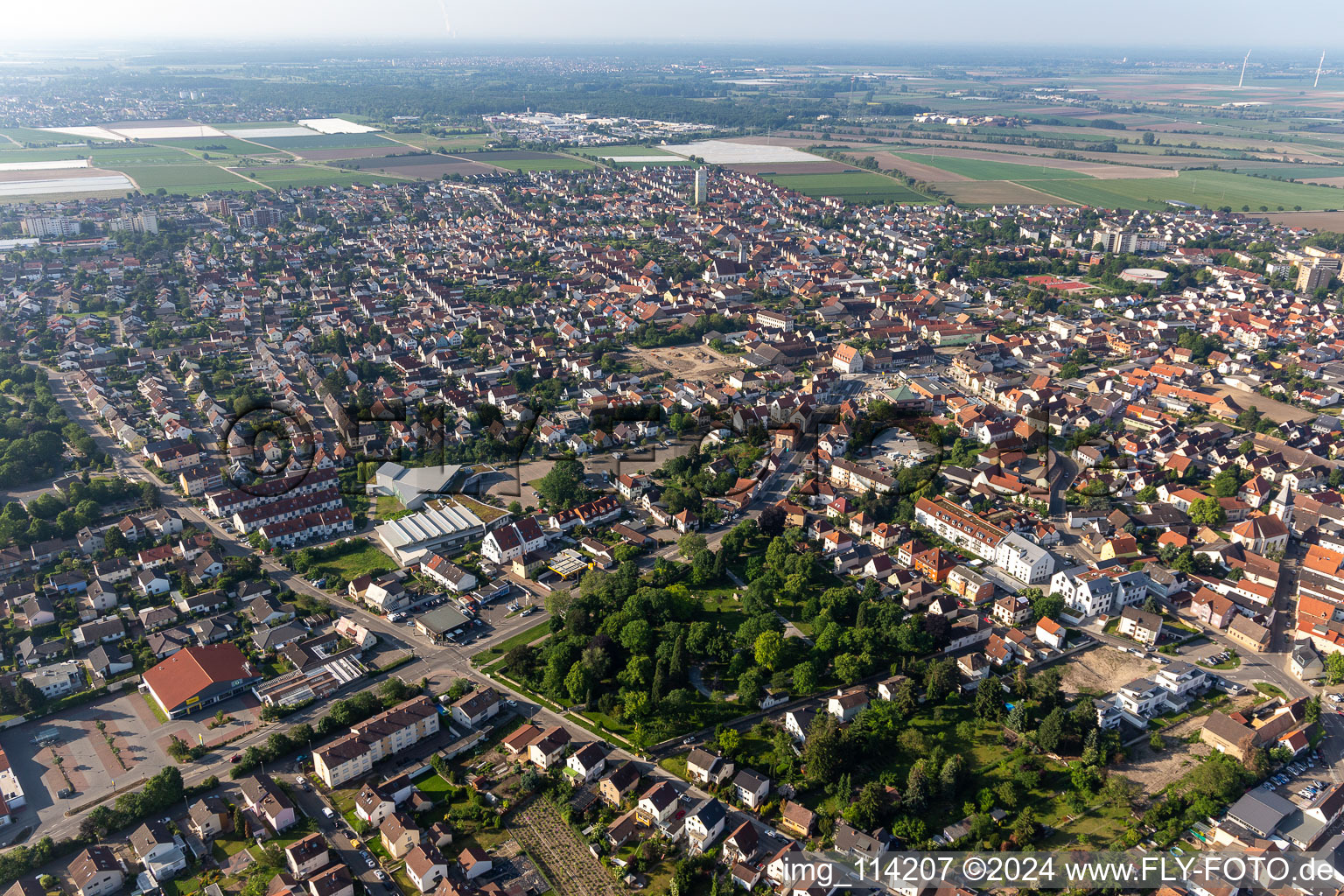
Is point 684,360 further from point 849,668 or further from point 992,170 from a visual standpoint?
point 992,170

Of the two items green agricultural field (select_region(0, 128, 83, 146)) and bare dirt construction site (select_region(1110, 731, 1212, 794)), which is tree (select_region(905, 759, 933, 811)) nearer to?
bare dirt construction site (select_region(1110, 731, 1212, 794))

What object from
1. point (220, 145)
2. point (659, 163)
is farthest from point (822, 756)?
point (220, 145)

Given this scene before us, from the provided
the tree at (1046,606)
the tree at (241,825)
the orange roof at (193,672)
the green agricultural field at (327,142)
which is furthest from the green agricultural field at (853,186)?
the tree at (241,825)

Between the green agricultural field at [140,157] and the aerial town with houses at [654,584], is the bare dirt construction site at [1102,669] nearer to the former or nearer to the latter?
the aerial town with houses at [654,584]

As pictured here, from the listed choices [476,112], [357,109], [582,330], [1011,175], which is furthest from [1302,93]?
[582,330]

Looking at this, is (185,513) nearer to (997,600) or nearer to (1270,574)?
(997,600)

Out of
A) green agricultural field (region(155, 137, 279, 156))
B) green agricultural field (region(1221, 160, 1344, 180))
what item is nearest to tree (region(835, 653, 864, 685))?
green agricultural field (region(1221, 160, 1344, 180))
